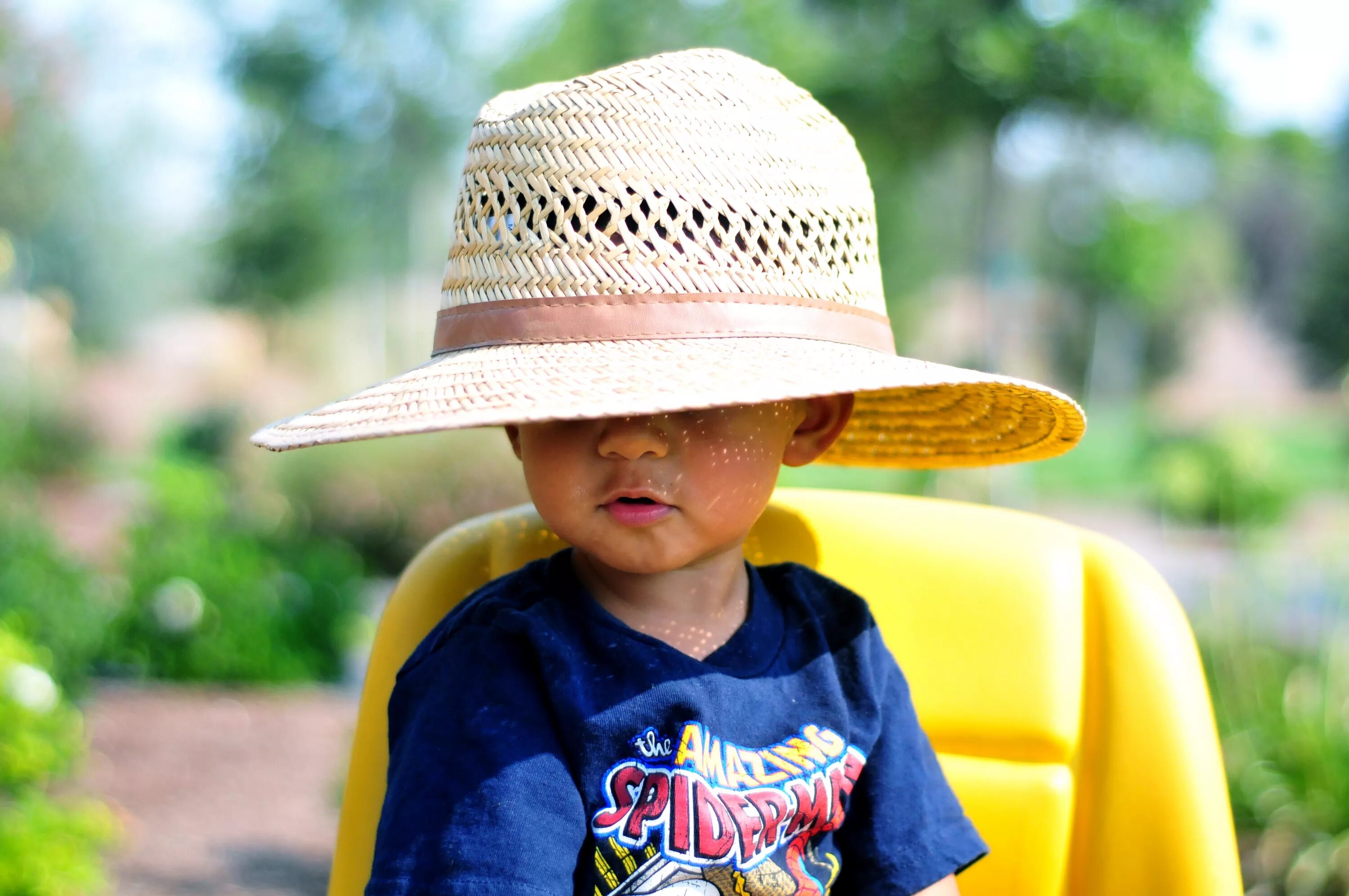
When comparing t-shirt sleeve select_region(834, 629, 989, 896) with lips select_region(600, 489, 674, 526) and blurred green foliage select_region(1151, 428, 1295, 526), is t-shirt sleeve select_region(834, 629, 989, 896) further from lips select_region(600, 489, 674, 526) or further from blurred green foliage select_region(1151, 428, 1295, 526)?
blurred green foliage select_region(1151, 428, 1295, 526)

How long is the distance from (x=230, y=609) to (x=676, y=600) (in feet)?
17.4

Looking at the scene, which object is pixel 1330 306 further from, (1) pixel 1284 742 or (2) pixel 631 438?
(2) pixel 631 438

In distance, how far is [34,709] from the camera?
346cm

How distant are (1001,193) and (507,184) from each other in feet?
25.5

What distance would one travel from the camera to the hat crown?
129 centimetres

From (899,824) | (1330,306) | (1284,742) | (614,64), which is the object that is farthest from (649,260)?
(1330,306)

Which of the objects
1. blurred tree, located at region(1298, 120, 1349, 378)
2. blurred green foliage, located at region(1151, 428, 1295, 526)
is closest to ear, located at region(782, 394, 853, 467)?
blurred green foliage, located at region(1151, 428, 1295, 526)

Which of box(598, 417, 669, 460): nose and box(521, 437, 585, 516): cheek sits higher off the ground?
box(598, 417, 669, 460): nose

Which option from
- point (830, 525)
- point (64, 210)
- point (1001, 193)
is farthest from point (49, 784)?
point (64, 210)

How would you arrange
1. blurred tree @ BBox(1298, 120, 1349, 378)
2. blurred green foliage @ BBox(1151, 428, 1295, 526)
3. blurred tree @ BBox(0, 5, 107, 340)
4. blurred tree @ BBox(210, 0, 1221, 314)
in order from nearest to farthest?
blurred tree @ BBox(210, 0, 1221, 314), blurred tree @ BBox(0, 5, 107, 340), blurred green foliage @ BBox(1151, 428, 1295, 526), blurred tree @ BBox(1298, 120, 1349, 378)

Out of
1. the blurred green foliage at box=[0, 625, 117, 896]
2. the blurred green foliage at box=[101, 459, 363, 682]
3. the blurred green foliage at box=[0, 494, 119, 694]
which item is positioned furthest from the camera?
the blurred green foliage at box=[101, 459, 363, 682]

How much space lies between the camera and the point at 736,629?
4.93 feet

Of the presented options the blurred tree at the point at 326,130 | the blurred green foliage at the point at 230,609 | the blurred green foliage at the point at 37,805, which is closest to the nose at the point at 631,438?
the blurred green foliage at the point at 37,805

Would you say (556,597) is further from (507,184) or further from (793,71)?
(793,71)
